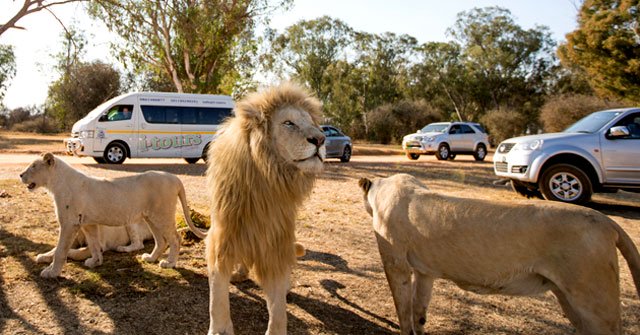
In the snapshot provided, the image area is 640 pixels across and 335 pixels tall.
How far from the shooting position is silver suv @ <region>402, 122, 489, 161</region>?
948 inches

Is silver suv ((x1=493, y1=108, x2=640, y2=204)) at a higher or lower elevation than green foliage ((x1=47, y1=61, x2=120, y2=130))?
lower

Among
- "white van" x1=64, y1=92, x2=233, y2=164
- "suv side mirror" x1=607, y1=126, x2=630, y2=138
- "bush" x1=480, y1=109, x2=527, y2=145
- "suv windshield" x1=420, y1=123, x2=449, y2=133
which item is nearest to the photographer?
"suv side mirror" x1=607, y1=126, x2=630, y2=138

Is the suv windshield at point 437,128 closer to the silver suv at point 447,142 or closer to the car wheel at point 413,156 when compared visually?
the silver suv at point 447,142

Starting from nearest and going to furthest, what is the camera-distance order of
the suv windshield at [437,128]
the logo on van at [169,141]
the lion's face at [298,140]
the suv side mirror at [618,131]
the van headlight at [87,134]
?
the lion's face at [298,140], the suv side mirror at [618,131], the van headlight at [87,134], the logo on van at [169,141], the suv windshield at [437,128]

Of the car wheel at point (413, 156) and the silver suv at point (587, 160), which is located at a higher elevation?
the silver suv at point (587, 160)

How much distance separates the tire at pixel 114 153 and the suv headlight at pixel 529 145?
13.2 m

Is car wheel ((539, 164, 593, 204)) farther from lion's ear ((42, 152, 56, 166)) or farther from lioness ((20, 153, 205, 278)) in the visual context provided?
lion's ear ((42, 152, 56, 166))

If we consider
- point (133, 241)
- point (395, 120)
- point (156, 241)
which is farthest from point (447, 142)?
point (395, 120)

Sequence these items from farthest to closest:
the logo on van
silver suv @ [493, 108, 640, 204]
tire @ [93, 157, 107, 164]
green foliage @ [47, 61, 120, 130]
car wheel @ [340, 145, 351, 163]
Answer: green foliage @ [47, 61, 120, 130]
car wheel @ [340, 145, 351, 163]
the logo on van
tire @ [93, 157, 107, 164]
silver suv @ [493, 108, 640, 204]

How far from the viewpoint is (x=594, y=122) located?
10445mm

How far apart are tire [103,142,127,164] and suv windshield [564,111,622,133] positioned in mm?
14186

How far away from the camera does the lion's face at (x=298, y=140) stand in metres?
3.33

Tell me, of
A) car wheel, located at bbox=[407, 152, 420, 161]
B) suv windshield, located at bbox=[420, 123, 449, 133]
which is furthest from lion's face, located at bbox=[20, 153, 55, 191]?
suv windshield, located at bbox=[420, 123, 449, 133]

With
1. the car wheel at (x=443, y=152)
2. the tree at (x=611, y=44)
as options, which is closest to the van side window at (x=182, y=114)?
the car wheel at (x=443, y=152)
